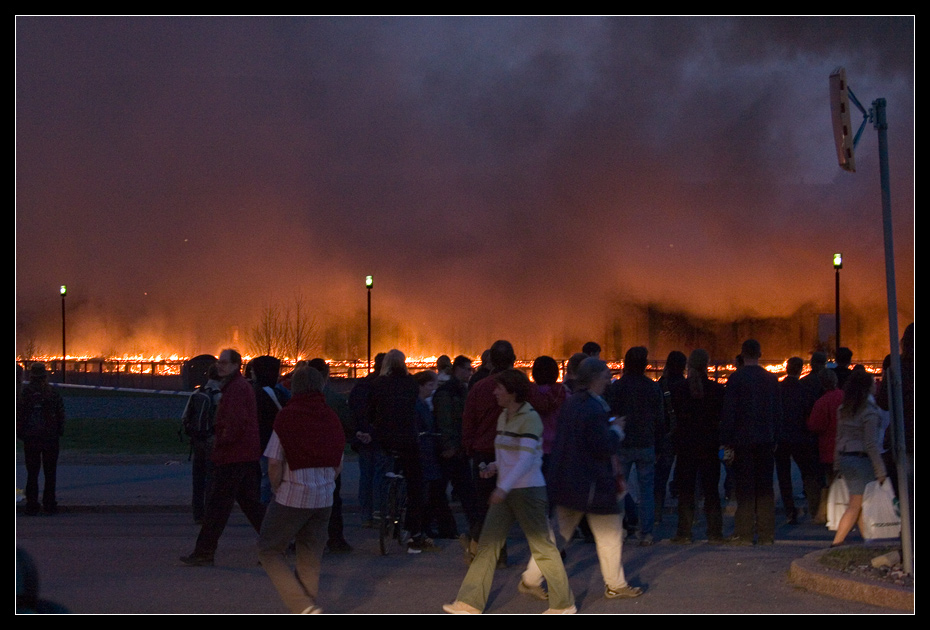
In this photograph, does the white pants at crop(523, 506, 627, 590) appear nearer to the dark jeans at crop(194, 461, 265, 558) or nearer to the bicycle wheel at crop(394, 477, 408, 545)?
the bicycle wheel at crop(394, 477, 408, 545)

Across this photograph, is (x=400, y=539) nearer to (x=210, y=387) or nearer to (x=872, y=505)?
(x=210, y=387)

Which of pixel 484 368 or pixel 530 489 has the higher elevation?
pixel 484 368

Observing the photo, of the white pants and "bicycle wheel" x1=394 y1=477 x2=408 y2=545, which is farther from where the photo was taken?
"bicycle wheel" x1=394 y1=477 x2=408 y2=545

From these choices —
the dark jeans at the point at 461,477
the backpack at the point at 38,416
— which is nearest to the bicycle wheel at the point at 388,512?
the dark jeans at the point at 461,477

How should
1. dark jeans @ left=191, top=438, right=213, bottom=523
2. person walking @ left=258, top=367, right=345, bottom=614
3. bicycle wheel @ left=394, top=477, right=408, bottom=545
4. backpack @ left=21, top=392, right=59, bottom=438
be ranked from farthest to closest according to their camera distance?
backpack @ left=21, top=392, right=59, bottom=438, dark jeans @ left=191, top=438, right=213, bottom=523, bicycle wheel @ left=394, top=477, right=408, bottom=545, person walking @ left=258, top=367, right=345, bottom=614

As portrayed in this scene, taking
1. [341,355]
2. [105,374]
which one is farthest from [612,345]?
[105,374]

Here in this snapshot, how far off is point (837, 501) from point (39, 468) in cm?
889

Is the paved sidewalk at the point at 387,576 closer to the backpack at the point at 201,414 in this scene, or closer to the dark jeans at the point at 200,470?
the dark jeans at the point at 200,470

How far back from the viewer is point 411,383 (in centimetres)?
880

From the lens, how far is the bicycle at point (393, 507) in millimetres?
8711

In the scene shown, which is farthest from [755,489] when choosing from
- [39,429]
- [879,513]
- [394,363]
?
[39,429]

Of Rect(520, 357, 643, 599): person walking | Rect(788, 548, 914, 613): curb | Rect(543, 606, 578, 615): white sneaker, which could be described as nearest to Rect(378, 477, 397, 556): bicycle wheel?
Rect(520, 357, 643, 599): person walking

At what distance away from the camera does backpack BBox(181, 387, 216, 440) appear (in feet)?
31.8

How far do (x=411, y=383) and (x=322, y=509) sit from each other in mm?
2533
